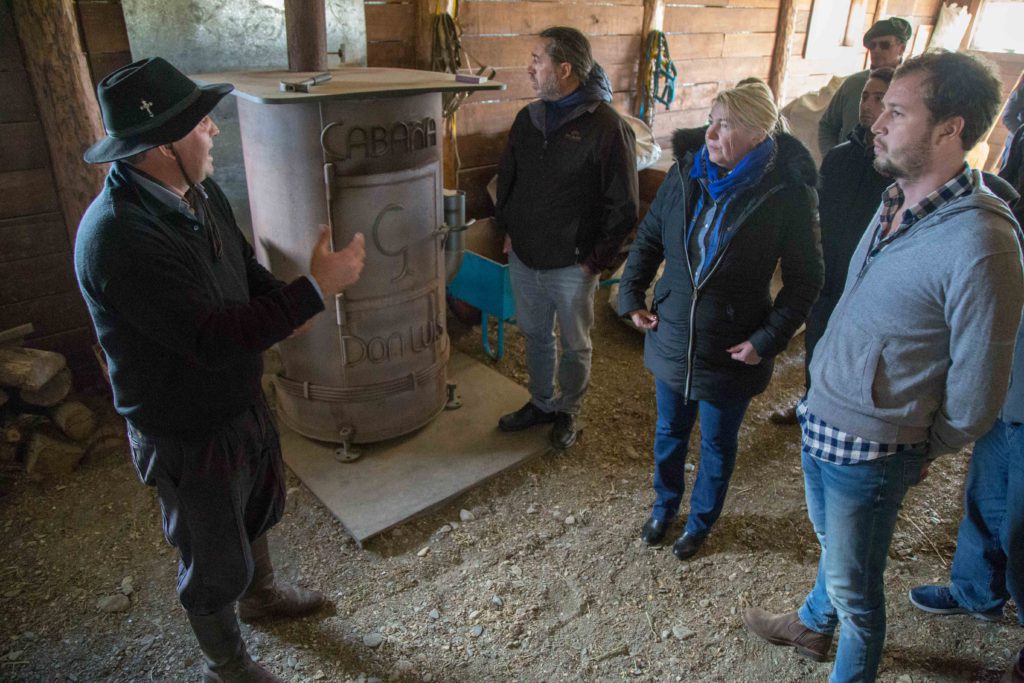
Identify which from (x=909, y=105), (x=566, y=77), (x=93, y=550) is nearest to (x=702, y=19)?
(x=566, y=77)

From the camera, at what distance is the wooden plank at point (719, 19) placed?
5.46 m

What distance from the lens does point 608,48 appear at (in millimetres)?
5047

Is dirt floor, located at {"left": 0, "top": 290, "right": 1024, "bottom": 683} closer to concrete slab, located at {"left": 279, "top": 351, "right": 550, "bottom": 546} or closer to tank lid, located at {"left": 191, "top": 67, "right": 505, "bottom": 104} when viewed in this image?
concrete slab, located at {"left": 279, "top": 351, "right": 550, "bottom": 546}

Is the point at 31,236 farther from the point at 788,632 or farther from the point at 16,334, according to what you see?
the point at 788,632

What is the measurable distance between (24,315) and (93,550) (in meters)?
1.22

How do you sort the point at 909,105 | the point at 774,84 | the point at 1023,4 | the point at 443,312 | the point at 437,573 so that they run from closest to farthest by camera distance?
the point at 909,105 → the point at 437,573 → the point at 443,312 → the point at 774,84 → the point at 1023,4

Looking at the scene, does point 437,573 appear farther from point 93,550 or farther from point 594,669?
point 93,550

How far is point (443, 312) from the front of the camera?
133 inches

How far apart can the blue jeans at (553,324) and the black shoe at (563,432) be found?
1.5 inches

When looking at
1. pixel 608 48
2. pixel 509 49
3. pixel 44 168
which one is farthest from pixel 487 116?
pixel 44 168

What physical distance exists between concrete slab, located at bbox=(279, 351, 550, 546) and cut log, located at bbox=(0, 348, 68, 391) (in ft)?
3.35

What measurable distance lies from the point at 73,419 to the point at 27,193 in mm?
1011

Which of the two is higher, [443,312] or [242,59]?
[242,59]

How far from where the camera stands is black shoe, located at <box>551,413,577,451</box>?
3408mm
